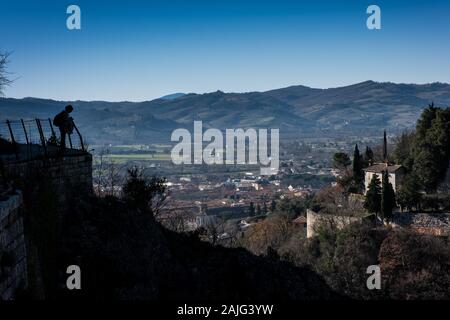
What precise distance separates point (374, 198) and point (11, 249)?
2824 centimetres

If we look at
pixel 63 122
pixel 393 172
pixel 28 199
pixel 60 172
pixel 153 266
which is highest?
pixel 63 122

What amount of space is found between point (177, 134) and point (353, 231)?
511ft

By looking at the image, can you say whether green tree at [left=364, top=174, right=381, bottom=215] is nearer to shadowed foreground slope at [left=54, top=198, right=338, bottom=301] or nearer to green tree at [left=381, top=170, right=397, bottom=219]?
green tree at [left=381, top=170, right=397, bottom=219]

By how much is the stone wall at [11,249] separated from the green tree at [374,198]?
27537 millimetres

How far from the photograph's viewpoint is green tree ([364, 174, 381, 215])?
1283 inches

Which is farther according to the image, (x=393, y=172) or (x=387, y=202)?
(x=393, y=172)

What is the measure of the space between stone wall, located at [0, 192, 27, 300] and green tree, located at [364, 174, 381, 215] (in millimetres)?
27537

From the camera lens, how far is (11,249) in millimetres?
7074

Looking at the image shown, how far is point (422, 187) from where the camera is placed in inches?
1366

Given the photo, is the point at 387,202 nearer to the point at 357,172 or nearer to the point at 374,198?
the point at 374,198

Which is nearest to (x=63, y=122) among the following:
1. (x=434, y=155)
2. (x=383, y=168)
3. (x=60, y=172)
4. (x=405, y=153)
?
(x=60, y=172)

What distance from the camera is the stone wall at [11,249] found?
21.8 ft

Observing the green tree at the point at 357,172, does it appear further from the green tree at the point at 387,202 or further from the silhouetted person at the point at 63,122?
the silhouetted person at the point at 63,122

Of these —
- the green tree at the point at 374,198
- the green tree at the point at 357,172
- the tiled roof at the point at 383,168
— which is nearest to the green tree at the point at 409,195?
the green tree at the point at 374,198
